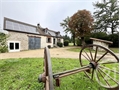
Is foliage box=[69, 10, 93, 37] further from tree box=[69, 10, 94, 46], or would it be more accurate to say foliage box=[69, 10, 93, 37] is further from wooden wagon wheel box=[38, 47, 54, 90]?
wooden wagon wheel box=[38, 47, 54, 90]

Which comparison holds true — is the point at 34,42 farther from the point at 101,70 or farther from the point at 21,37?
the point at 101,70

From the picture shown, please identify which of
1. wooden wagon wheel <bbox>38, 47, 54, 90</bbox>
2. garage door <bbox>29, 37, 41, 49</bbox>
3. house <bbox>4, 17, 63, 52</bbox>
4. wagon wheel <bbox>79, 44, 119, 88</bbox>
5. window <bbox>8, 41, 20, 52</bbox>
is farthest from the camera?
garage door <bbox>29, 37, 41, 49</bbox>

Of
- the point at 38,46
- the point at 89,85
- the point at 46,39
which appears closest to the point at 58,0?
the point at 89,85

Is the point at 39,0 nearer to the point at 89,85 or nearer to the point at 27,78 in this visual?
the point at 27,78

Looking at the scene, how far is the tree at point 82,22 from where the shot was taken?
16625 millimetres

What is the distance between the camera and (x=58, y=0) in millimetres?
5969

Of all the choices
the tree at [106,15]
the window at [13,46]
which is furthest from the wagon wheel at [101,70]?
the tree at [106,15]

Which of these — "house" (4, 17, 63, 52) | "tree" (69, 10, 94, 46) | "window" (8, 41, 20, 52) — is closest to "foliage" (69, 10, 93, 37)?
"tree" (69, 10, 94, 46)

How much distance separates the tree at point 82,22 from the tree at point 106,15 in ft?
14.1

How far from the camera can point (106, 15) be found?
1927cm

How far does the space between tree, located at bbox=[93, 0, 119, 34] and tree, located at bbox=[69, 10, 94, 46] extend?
4.29 metres

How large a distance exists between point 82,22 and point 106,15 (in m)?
7.03

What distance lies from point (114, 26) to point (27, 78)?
21.8 m

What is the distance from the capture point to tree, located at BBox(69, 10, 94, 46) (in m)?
16.6
